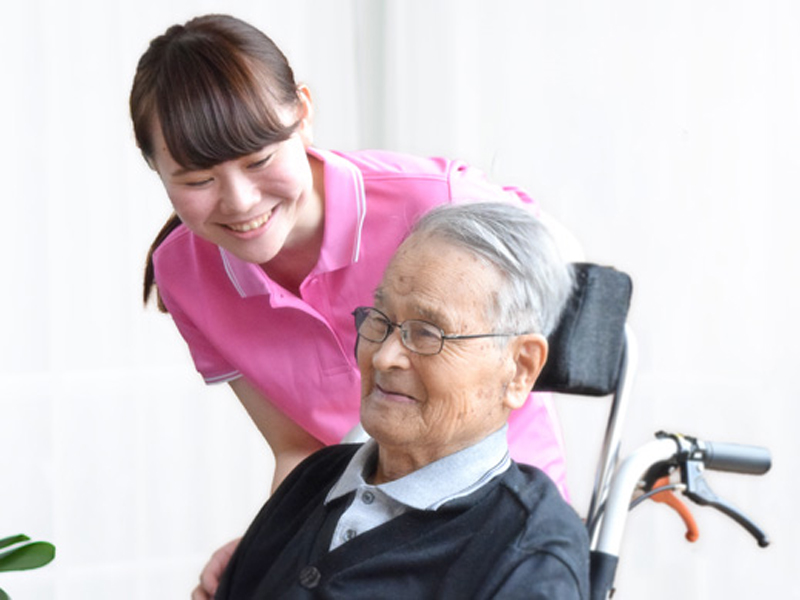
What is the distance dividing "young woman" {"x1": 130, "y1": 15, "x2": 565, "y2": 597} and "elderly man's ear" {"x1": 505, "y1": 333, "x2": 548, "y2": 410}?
25cm

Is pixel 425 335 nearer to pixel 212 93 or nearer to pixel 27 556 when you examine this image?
pixel 212 93

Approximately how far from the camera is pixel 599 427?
2980mm

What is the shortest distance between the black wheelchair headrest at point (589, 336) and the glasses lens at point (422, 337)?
22 centimetres

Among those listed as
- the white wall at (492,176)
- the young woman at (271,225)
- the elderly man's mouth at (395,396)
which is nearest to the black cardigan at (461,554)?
the elderly man's mouth at (395,396)

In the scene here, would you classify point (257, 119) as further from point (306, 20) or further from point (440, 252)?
point (306, 20)

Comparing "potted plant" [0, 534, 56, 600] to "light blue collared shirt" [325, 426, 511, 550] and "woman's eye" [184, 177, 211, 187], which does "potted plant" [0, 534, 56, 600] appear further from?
"woman's eye" [184, 177, 211, 187]

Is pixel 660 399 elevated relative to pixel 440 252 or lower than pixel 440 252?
lower

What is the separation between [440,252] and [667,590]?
67.7 inches

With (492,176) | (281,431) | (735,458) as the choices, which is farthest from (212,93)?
(492,176)

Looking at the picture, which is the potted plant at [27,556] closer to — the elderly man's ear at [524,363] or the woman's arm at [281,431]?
the woman's arm at [281,431]

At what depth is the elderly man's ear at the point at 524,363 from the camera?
1418 mm

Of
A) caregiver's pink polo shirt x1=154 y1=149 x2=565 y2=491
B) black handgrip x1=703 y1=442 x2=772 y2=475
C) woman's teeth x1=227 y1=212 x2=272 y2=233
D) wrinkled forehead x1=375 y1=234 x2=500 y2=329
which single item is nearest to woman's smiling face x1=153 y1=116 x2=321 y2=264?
woman's teeth x1=227 y1=212 x2=272 y2=233

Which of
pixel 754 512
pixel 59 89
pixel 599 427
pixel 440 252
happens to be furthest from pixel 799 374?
pixel 59 89

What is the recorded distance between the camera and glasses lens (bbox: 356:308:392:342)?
56.3 inches
